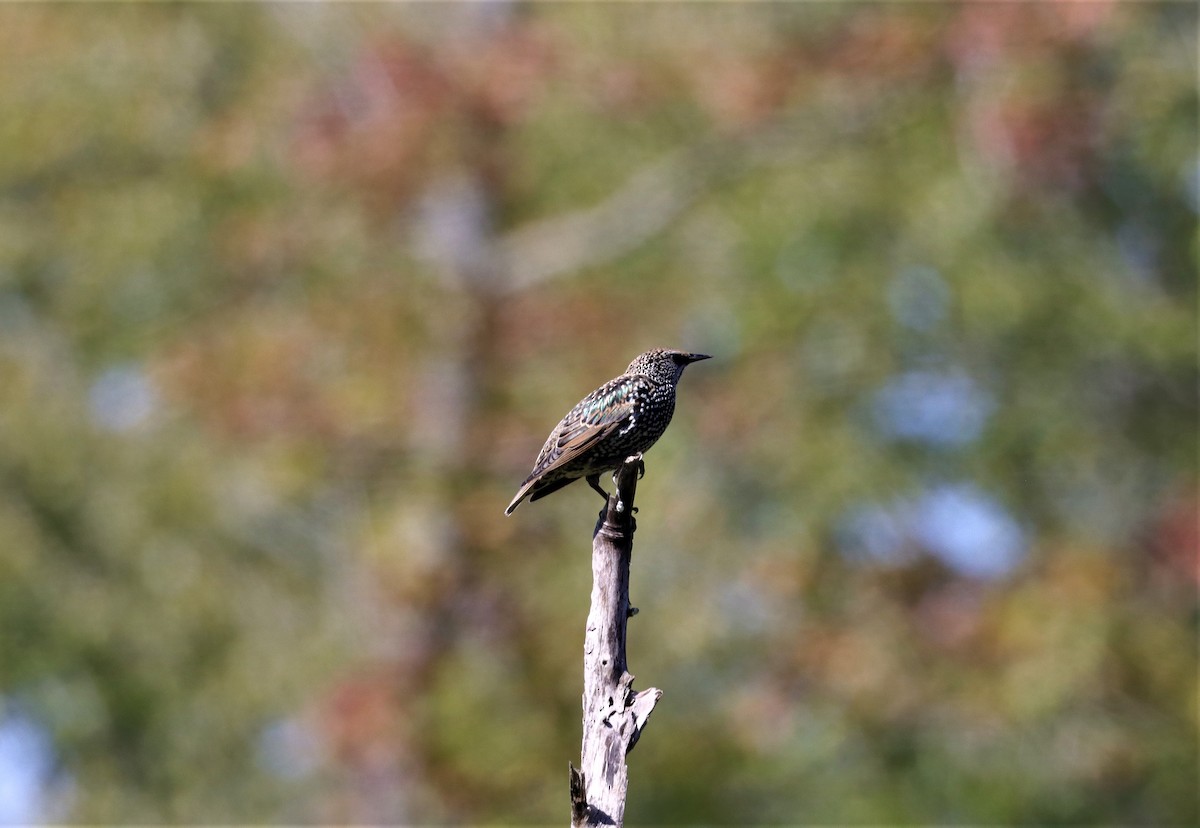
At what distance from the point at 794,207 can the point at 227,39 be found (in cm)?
567

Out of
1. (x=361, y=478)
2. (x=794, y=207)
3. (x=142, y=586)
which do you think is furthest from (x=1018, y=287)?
(x=142, y=586)

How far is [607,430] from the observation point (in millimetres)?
6328

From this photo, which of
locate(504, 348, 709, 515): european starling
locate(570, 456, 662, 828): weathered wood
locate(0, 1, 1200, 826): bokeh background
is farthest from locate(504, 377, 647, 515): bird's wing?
locate(0, 1, 1200, 826): bokeh background

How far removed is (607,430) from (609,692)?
1315 mm

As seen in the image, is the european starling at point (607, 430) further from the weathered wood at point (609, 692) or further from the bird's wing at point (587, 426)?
the weathered wood at point (609, 692)

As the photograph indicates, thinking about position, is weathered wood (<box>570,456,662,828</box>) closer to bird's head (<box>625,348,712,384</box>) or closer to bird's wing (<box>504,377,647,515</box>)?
bird's wing (<box>504,377,647,515</box>)

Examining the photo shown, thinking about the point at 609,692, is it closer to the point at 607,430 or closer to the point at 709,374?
the point at 607,430

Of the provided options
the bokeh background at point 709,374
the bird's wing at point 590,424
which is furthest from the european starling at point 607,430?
the bokeh background at point 709,374

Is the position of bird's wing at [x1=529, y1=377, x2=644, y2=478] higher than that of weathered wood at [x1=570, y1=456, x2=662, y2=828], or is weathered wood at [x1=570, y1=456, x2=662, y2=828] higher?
bird's wing at [x1=529, y1=377, x2=644, y2=478]

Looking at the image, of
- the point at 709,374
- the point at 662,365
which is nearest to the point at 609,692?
the point at 662,365

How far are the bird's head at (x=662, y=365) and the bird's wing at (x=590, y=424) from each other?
10 cm

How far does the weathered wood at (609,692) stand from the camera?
501cm

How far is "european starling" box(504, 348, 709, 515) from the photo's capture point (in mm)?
6324

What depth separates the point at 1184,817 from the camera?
48.1 feet
